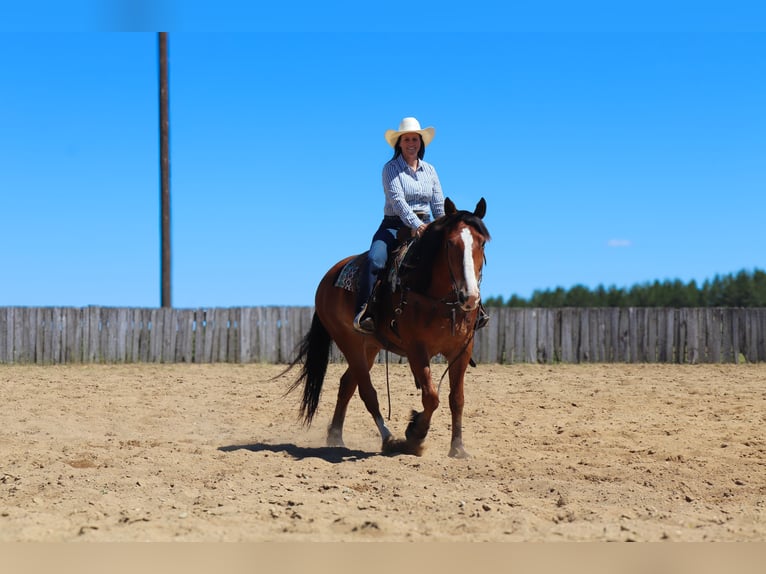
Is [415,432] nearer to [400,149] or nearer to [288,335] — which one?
[400,149]

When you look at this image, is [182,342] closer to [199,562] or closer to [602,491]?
[602,491]

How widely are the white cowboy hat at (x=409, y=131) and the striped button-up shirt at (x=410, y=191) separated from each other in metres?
0.22

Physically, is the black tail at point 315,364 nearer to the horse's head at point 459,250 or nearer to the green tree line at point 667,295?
the horse's head at point 459,250

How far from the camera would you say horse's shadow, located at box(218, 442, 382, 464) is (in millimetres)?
7715

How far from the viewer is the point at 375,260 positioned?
789cm

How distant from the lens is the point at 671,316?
19.0 meters

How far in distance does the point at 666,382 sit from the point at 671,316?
457 cm

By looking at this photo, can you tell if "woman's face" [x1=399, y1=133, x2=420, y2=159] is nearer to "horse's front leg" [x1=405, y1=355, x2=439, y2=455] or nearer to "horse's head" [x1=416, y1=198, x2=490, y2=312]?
"horse's head" [x1=416, y1=198, x2=490, y2=312]

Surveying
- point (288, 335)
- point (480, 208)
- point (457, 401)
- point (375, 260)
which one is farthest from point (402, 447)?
point (288, 335)

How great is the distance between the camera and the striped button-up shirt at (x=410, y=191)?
7750mm

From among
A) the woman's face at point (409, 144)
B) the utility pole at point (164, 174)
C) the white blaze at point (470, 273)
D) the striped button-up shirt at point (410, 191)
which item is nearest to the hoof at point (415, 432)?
the white blaze at point (470, 273)

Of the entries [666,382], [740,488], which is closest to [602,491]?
[740,488]

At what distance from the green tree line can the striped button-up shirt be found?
89.0 feet

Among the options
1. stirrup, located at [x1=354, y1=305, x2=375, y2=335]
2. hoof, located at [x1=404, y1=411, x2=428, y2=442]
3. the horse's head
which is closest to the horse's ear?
the horse's head
